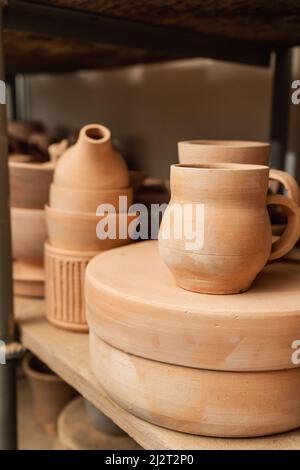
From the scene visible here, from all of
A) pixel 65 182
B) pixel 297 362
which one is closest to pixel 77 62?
pixel 65 182

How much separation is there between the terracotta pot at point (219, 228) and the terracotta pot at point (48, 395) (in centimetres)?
63

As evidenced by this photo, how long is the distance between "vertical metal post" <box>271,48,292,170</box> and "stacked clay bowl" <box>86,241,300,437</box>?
2.13 ft

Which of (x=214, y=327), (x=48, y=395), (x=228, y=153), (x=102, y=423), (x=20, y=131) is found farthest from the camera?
(x=20, y=131)

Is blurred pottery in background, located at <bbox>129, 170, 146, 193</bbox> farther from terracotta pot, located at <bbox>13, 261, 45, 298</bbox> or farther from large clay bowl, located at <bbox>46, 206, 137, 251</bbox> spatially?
terracotta pot, located at <bbox>13, 261, 45, 298</bbox>

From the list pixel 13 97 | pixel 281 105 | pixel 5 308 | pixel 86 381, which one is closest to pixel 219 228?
pixel 86 381

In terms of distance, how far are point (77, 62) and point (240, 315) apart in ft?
4.54

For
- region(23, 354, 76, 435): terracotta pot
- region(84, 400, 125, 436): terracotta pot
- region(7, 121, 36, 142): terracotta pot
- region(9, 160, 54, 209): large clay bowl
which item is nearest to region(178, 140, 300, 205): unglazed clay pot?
region(9, 160, 54, 209): large clay bowl

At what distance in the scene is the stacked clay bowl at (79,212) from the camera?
0.81 m

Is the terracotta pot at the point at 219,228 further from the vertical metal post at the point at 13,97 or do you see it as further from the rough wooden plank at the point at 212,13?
the vertical metal post at the point at 13,97

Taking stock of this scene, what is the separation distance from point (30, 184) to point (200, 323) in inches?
21.2

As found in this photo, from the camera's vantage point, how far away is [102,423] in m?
0.92

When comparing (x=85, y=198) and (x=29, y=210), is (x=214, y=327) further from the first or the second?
(x=29, y=210)

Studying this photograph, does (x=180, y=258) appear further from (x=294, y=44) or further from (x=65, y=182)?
(x=294, y=44)

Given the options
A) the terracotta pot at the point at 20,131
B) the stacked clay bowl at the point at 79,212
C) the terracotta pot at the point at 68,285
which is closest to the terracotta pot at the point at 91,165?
the stacked clay bowl at the point at 79,212
